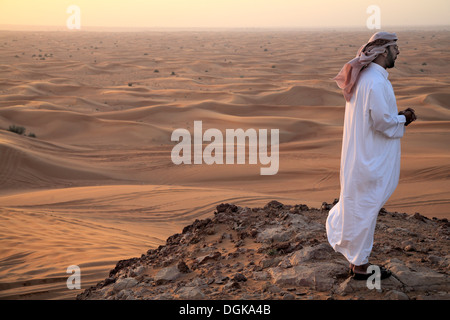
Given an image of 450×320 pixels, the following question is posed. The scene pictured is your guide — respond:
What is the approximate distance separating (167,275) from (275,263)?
0.97m

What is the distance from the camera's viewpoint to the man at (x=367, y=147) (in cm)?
382

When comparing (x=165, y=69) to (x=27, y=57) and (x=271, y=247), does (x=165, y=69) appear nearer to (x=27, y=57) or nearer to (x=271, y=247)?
(x=27, y=57)

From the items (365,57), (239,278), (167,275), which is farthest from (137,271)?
(365,57)

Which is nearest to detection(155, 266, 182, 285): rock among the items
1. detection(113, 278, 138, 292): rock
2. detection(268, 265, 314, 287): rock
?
detection(113, 278, 138, 292): rock

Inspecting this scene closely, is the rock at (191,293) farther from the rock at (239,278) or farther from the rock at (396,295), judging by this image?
the rock at (396,295)

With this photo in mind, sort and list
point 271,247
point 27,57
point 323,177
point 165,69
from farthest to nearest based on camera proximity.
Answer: point 27,57 < point 165,69 < point 323,177 < point 271,247

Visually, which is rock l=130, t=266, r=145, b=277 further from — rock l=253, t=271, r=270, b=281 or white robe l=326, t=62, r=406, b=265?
white robe l=326, t=62, r=406, b=265

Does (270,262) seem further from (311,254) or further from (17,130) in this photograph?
(17,130)

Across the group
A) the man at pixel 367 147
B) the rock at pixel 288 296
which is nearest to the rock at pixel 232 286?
the rock at pixel 288 296

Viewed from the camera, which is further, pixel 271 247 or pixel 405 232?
pixel 405 232

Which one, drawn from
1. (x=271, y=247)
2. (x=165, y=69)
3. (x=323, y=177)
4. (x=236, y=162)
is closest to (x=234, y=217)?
(x=271, y=247)

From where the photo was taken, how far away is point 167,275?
451 cm

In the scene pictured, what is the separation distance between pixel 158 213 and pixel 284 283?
5.08 meters

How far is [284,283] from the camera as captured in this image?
4062 millimetres
